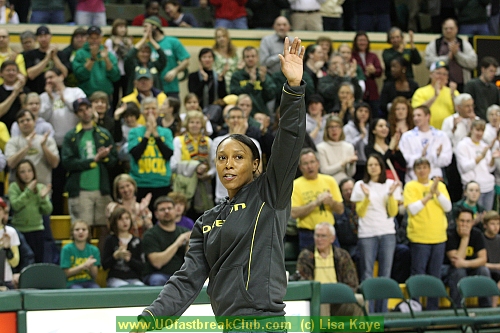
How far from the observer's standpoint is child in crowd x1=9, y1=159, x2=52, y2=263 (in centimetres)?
1000

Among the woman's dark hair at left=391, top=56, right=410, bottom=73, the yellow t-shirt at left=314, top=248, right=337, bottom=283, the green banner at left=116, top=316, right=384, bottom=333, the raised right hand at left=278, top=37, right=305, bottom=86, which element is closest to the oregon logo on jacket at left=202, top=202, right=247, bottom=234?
the green banner at left=116, top=316, right=384, bottom=333

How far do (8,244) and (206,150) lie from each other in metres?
2.97

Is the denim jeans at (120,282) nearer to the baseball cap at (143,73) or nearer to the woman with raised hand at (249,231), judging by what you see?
the baseball cap at (143,73)

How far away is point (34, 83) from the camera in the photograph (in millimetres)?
12031

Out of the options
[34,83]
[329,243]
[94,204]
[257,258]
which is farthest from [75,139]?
[257,258]

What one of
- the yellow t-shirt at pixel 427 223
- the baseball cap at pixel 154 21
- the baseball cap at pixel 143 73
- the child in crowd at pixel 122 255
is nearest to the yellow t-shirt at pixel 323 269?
the yellow t-shirt at pixel 427 223

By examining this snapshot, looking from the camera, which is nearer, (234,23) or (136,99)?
(136,99)

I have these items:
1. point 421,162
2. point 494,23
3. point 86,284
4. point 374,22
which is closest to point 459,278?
point 421,162

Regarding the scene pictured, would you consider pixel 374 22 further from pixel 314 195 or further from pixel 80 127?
pixel 80 127

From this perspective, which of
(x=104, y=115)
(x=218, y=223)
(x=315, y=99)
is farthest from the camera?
(x=315, y=99)

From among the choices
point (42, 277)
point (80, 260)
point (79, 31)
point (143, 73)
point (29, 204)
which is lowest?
point (42, 277)

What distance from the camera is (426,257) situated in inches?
432

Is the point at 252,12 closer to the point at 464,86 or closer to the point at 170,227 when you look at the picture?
the point at 464,86

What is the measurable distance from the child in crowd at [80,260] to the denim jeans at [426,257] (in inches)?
158
